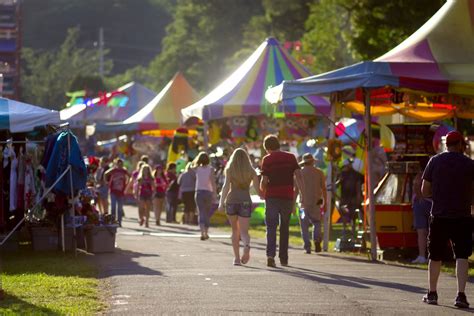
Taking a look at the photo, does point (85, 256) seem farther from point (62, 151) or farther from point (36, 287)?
point (36, 287)

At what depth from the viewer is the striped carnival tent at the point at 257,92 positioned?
29.0 meters

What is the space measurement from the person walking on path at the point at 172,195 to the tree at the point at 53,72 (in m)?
56.7

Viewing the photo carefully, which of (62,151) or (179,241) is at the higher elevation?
(62,151)

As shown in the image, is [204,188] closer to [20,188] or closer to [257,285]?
[20,188]

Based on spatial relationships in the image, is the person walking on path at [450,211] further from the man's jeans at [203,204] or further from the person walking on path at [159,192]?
the person walking on path at [159,192]

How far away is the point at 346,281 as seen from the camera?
16422 mm

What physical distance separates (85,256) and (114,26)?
435ft

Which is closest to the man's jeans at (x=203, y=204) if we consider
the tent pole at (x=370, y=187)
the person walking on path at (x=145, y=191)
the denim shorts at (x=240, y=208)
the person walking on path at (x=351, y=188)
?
the person walking on path at (x=351, y=188)

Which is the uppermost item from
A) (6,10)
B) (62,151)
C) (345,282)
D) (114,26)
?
(114,26)

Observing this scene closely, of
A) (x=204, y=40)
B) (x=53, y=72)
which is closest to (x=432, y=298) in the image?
(x=53, y=72)

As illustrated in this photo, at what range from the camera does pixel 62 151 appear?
2075 centimetres

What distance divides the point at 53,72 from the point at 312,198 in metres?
79.2

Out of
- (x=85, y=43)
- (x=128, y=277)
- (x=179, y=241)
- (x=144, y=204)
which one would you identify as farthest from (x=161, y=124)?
(x=85, y=43)

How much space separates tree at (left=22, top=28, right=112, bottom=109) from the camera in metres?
95.0
